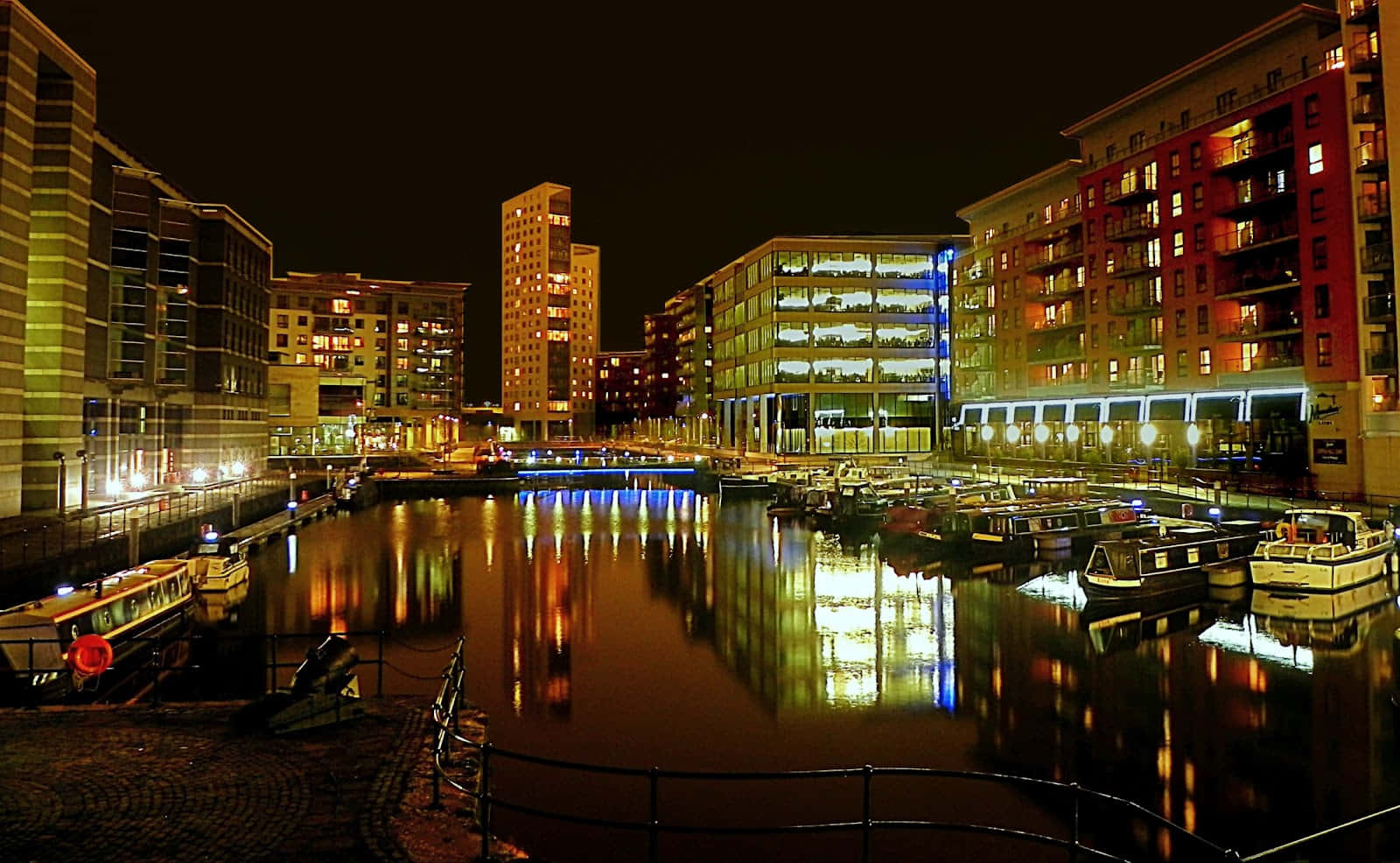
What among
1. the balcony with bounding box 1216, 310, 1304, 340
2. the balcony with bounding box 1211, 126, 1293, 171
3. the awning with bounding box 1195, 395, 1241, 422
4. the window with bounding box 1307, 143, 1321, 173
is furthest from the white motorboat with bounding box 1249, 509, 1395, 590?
the balcony with bounding box 1211, 126, 1293, 171

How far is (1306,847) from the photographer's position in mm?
13258

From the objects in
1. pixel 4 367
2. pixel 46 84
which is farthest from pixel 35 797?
pixel 46 84

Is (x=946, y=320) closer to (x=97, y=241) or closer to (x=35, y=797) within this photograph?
(x=97, y=241)

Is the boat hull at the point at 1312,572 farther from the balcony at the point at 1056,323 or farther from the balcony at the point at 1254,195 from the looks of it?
the balcony at the point at 1056,323

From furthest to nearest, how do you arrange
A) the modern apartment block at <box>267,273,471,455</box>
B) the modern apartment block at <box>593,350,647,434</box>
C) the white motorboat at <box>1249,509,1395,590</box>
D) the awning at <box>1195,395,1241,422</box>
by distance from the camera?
the modern apartment block at <box>593,350,647,434</box>
the modern apartment block at <box>267,273,471,455</box>
the awning at <box>1195,395,1241,422</box>
the white motorboat at <box>1249,509,1395,590</box>

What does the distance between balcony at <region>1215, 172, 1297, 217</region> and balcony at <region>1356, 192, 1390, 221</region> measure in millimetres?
4204

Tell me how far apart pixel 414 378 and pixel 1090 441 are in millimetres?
107161

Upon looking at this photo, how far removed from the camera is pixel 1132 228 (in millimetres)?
61000

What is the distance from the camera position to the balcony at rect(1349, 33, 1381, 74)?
4509 centimetres

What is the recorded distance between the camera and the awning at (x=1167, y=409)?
57.0 meters

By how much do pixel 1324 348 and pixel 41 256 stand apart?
62.3m

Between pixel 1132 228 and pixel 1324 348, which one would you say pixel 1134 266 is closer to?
pixel 1132 228

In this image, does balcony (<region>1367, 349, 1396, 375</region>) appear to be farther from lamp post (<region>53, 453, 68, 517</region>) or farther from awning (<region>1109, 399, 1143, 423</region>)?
lamp post (<region>53, 453, 68, 517</region>)

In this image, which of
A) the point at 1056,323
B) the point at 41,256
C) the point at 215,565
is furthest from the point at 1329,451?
the point at 41,256
